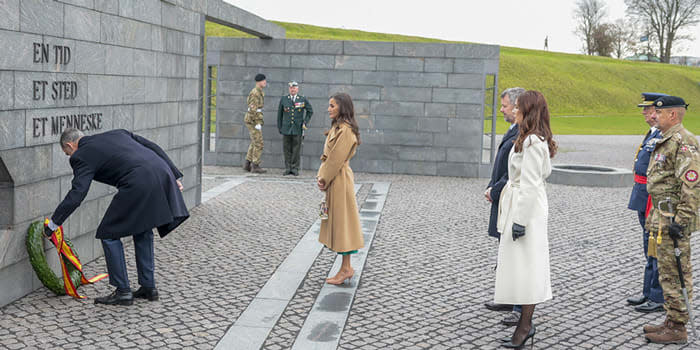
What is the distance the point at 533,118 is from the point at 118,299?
3.53m

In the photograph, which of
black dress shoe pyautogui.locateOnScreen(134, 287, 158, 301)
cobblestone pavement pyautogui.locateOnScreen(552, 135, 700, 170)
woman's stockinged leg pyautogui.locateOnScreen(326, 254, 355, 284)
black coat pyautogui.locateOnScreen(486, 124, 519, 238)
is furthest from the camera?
cobblestone pavement pyautogui.locateOnScreen(552, 135, 700, 170)

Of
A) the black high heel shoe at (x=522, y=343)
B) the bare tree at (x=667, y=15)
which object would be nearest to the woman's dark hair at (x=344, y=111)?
the black high heel shoe at (x=522, y=343)

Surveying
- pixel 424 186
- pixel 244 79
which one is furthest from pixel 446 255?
pixel 244 79

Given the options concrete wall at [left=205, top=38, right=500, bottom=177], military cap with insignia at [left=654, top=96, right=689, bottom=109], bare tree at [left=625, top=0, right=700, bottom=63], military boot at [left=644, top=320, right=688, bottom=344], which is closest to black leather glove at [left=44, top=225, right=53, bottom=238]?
military boot at [left=644, top=320, right=688, bottom=344]

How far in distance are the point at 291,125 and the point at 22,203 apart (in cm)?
898

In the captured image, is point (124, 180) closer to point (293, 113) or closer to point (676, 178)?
point (676, 178)

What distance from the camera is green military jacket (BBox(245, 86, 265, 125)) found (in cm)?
1534

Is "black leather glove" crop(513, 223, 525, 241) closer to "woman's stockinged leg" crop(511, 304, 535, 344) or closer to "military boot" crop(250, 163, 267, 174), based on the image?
"woman's stockinged leg" crop(511, 304, 535, 344)

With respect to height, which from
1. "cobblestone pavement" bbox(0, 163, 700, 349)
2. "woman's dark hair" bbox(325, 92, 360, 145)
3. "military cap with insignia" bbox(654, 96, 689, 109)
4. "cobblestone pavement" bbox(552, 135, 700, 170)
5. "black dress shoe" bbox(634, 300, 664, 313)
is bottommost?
"cobblestone pavement" bbox(0, 163, 700, 349)

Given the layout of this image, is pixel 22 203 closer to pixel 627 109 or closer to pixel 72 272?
pixel 72 272

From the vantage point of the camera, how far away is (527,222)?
5.21 meters

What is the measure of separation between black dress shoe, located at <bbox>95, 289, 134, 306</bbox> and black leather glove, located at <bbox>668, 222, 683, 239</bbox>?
4.19 meters

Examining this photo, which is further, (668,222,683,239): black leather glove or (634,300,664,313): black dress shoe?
(634,300,664,313): black dress shoe

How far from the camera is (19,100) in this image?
6.05 m
